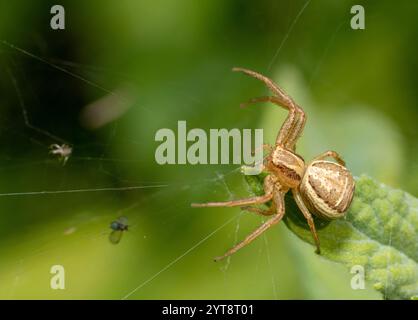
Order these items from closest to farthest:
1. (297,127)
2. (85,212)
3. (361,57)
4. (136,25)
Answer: (297,127), (85,212), (136,25), (361,57)

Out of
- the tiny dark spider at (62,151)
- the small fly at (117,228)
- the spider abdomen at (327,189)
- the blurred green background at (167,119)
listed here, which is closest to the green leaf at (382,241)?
the spider abdomen at (327,189)

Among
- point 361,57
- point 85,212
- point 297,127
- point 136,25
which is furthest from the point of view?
point 361,57

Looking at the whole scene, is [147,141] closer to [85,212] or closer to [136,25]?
[85,212]

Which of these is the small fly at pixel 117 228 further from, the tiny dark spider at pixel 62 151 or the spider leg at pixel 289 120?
the spider leg at pixel 289 120

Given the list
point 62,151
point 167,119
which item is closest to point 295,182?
point 167,119

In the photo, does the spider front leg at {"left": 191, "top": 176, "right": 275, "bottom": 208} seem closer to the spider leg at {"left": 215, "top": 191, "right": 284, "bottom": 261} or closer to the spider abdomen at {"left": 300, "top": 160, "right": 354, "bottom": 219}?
the spider leg at {"left": 215, "top": 191, "right": 284, "bottom": 261}

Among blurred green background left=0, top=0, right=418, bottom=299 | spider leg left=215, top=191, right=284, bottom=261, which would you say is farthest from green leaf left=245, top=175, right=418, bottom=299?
blurred green background left=0, top=0, right=418, bottom=299

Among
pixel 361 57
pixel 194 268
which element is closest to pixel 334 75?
pixel 361 57

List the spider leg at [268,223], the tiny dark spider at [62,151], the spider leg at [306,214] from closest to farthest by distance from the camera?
the spider leg at [306,214] < the spider leg at [268,223] < the tiny dark spider at [62,151]
